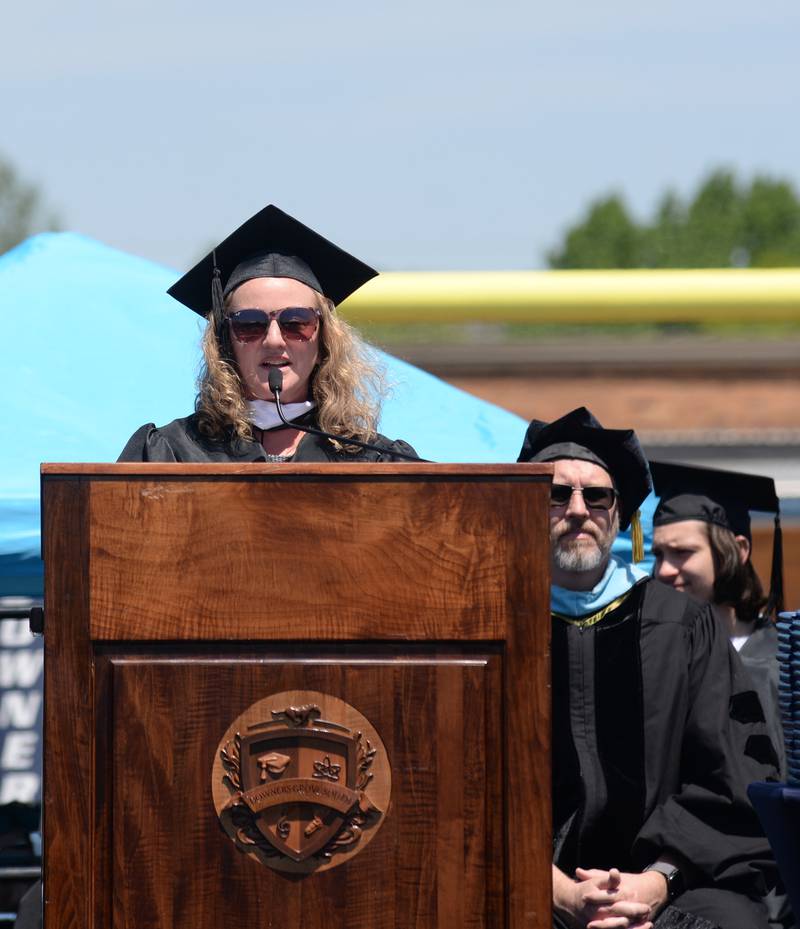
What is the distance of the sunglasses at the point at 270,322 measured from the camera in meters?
3.10

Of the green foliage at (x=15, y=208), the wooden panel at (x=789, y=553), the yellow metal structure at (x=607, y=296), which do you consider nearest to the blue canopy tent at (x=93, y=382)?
the yellow metal structure at (x=607, y=296)

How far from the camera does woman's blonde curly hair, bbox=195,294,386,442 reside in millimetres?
3084

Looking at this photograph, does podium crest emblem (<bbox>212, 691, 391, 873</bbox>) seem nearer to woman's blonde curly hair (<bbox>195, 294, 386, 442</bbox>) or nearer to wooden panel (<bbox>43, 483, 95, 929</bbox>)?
wooden panel (<bbox>43, 483, 95, 929</bbox>)

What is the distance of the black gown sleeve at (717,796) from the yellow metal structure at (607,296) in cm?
599

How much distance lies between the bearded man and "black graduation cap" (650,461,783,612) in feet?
4.14

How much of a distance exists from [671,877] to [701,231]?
6418 cm

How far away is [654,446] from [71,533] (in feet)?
63.4

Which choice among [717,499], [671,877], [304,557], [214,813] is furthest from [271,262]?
[717,499]

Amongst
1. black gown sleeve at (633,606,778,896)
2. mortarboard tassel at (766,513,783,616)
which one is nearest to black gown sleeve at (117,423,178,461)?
black gown sleeve at (633,606,778,896)

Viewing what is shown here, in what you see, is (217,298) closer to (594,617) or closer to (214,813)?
(594,617)

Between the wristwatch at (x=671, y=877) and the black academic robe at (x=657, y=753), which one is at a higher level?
the black academic robe at (x=657, y=753)

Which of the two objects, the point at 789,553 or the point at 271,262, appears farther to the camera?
the point at 789,553

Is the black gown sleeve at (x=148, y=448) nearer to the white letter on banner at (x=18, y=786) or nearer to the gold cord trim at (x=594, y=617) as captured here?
the gold cord trim at (x=594, y=617)

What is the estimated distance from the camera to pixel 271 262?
→ 3316 millimetres
